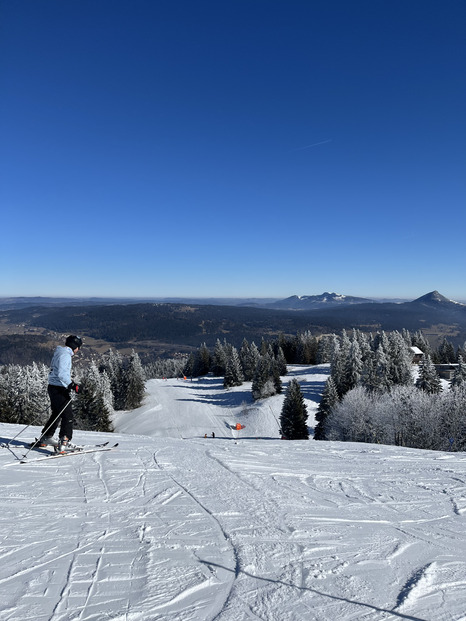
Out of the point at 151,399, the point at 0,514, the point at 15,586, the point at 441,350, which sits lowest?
the point at 151,399

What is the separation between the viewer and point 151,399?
194 ft

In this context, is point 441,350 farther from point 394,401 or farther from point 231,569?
point 231,569

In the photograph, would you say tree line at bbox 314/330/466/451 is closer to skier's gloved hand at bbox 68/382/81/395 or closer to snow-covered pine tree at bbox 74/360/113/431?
snow-covered pine tree at bbox 74/360/113/431

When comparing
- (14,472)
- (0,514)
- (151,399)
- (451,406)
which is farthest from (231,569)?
(151,399)

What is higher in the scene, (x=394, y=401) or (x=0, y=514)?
(x=0, y=514)

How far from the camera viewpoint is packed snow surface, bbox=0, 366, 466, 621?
280 cm

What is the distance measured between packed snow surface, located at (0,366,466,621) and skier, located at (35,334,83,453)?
677 millimetres

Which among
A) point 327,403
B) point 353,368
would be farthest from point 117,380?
point 353,368

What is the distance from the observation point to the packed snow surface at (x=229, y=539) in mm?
2805

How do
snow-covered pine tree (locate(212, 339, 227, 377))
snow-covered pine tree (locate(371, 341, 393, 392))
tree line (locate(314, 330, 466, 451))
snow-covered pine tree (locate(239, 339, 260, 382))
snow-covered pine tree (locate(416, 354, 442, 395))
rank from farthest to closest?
snow-covered pine tree (locate(212, 339, 227, 377)) < snow-covered pine tree (locate(239, 339, 260, 382)) < snow-covered pine tree (locate(416, 354, 442, 395)) < snow-covered pine tree (locate(371, 341, 393, 392)) < tree line (locate(314, 330, 466, 451))

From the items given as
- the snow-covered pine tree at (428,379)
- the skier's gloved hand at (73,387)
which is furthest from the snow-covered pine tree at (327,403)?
the skier's gloved hand at (73,387)

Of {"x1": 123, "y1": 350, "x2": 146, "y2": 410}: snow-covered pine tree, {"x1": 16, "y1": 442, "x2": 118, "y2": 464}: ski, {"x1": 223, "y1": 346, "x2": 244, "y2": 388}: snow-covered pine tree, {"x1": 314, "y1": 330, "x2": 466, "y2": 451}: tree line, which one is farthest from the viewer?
{"x1": 223, "y1": 346, "x2": 244, "y2": 388}: snow-covered pine tree

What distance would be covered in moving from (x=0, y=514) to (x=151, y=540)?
7.43 feet

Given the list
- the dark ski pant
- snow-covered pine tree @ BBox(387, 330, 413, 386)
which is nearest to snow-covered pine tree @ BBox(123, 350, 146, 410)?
snow-covered pine tree @ BBox(387, 330, 413, 386)
